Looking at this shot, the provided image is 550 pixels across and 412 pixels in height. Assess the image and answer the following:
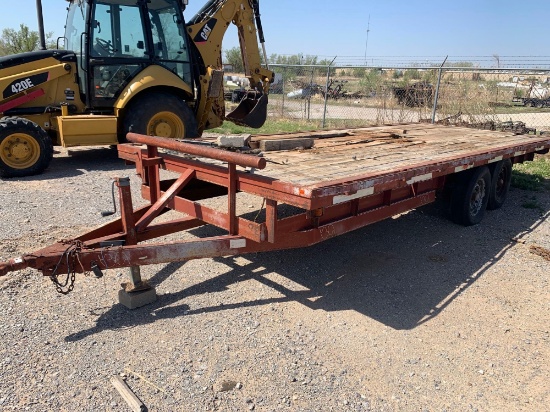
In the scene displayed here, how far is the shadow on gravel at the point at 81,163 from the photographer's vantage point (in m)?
7.91

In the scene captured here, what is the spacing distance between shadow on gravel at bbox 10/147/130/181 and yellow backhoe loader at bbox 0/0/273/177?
289 millimetres

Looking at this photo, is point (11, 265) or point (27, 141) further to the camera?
point (27, 141)

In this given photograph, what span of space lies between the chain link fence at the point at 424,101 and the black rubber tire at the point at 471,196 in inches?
128

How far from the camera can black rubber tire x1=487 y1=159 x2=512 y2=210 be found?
21.7 feet

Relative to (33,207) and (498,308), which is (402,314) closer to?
(498,308)

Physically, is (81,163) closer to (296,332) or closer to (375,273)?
(375,273)

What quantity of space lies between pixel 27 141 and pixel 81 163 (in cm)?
139

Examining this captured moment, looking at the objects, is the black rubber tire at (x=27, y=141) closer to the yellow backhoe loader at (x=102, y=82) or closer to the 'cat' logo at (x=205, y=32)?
the yellow backhoe loader at (x=102, y=82)

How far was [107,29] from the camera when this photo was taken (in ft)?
→ 26.3

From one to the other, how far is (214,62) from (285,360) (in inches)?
301

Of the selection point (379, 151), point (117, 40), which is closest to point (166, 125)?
point (117, 40)

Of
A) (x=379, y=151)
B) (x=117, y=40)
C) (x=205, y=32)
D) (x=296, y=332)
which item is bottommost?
(x=296, y=332)

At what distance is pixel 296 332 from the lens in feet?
11.7

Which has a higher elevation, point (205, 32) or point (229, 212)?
point (205, 32)
